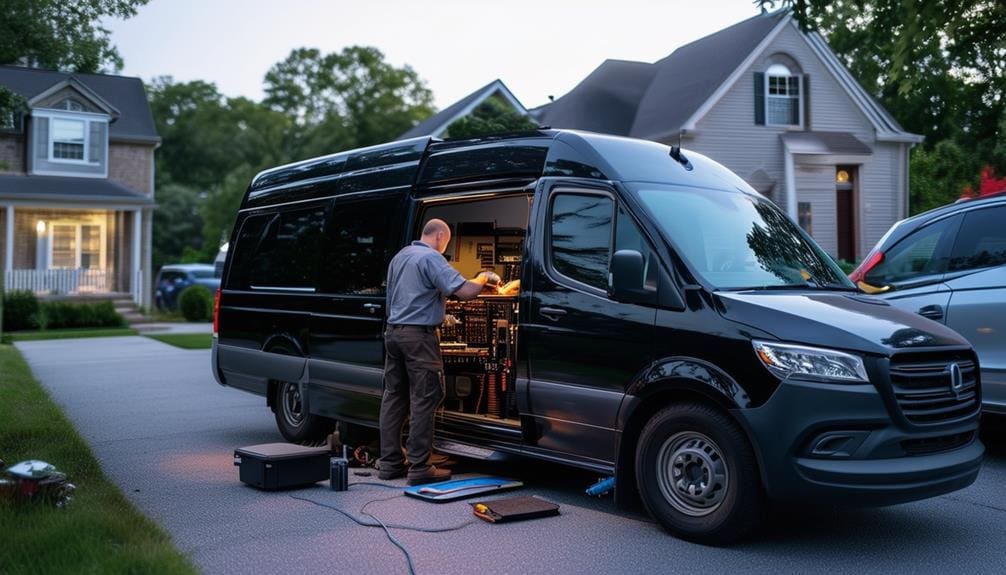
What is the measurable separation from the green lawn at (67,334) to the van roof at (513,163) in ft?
61.0

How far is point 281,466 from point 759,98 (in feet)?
72.5

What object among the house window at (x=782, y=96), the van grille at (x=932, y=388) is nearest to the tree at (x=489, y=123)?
the house window at (x=782, y=96)

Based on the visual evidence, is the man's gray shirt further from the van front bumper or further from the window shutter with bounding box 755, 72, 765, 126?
the window shutter with bounding box 755, 72, 765, 126

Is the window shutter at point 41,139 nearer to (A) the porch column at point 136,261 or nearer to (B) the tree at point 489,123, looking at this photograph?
(A) the porch column at point 136,261

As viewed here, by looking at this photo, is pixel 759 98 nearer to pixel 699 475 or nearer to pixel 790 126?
pixel 790 126

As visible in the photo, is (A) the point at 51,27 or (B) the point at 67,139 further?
(B) the point at 67,139

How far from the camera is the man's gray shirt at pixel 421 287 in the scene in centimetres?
704

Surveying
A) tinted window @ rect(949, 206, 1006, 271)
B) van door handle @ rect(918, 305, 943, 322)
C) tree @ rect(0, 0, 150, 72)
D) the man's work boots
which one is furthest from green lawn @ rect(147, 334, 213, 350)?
tinted window @ rect(949, 206, 1006, 271)

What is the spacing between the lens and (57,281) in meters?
31.6

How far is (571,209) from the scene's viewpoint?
260 inches

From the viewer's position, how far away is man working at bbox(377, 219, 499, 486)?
23.2ft

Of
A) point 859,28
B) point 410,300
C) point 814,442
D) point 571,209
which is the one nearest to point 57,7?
point 410,300

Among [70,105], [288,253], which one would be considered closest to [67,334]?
[70,105]

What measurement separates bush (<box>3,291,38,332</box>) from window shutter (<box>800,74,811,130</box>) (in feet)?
74.3
